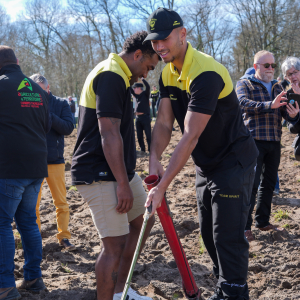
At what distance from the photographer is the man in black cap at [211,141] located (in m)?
2.20

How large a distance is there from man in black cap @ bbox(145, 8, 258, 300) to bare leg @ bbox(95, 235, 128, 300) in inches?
22.1

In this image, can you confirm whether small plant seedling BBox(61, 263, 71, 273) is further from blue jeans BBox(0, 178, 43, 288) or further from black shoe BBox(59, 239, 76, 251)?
blue jeans BBox(0, 178, 43, 288)

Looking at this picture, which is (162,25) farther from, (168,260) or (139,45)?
(168,260)

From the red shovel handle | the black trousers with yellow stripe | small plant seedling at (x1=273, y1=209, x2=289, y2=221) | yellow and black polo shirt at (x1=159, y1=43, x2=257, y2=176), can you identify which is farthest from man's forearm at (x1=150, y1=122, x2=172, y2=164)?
small plant seedling at (x1=273, y1=209, x2=289, y2=221)

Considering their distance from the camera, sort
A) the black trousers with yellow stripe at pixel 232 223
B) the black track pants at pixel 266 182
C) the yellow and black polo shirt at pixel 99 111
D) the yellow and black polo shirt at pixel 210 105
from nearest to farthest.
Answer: the yellow and black polo shirt at pixel 210 105, the yellow and black polo shirt at pixel 99 111, the black trousers with yellow stripe at pixel 232 223, the black track pants at pixel 266 182

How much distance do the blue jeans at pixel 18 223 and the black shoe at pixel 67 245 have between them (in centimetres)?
86

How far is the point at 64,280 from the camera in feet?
10.8

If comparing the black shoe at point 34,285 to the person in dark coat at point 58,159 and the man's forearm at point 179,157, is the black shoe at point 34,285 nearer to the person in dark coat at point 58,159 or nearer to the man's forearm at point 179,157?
the person in dark coat at point 58,159

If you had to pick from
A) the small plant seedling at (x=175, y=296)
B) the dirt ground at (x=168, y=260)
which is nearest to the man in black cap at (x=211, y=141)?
the small plant seedling at (x=175, y=296)

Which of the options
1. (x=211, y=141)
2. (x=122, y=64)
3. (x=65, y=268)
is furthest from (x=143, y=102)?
(x=211, y=141)

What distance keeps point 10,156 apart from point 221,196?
1732mm

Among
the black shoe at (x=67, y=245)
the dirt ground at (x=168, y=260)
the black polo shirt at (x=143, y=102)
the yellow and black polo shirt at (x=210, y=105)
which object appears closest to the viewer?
the yellow and black polo shirt at (x=210, y=105)

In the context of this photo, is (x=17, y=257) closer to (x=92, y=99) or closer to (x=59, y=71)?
(x=92, y=99)

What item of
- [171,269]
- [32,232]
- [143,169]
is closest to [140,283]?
[171,269]
